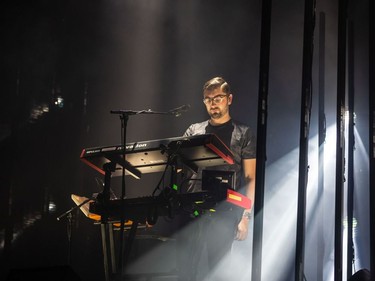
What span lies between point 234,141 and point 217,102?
579 millimetres

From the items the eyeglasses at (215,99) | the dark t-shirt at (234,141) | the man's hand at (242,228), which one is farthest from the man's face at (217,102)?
the man's hand at (242,228)

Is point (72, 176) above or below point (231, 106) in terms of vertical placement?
below

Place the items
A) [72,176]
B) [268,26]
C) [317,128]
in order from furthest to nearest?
[317,128], [72,176], [268,26]

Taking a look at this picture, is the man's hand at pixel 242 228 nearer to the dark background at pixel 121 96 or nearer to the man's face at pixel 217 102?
the dark background at pixel 121 96

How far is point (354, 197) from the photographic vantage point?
5660 millimetres

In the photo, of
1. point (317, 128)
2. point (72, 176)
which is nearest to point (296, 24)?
point (317, 128)

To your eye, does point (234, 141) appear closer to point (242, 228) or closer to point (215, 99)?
point (215, 99)

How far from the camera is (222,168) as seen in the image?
184 inches

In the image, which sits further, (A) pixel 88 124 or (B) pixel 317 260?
(B) pixel 317 260

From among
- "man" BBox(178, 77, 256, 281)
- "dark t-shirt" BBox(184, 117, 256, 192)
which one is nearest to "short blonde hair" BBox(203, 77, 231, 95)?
"man" BBox(178, 77, 256, 281)

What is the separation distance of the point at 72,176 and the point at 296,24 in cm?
281

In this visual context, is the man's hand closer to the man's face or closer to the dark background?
the dark background

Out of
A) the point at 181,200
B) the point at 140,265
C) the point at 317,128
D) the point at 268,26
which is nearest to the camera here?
the point at 268,26

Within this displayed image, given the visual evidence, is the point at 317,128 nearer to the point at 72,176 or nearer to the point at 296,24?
the point at 296,24
